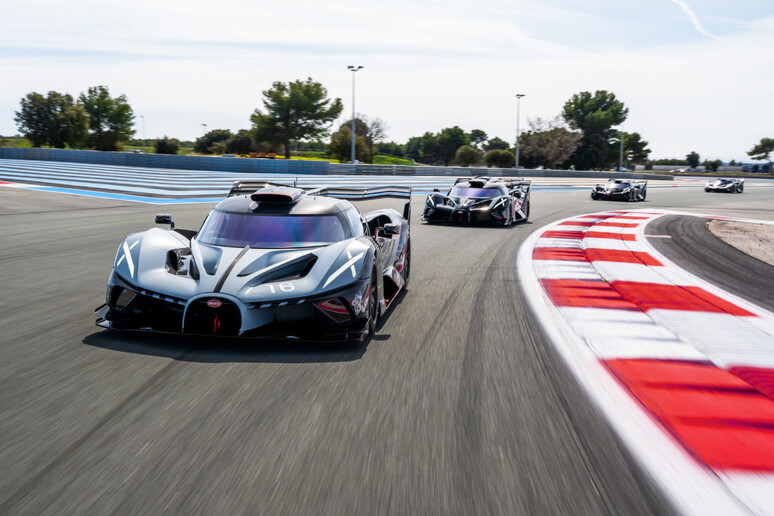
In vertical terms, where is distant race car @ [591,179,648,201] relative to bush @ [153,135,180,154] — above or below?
below

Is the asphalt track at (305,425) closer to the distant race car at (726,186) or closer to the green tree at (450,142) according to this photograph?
the distant race car at (726,186)

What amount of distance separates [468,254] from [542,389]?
631 cm

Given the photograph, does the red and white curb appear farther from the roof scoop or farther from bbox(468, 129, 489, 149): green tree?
bbox(468, 129, 489, 149): green tree

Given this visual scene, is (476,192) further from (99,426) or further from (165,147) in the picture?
(165,147)

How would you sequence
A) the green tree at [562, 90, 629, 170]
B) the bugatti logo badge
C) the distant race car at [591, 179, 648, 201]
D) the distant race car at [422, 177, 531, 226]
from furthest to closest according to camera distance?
the green tree at [562, 90, 629, 170], the distant race car at [591, 179, 648, 201], the distant race car at [422, 177, 531, 226], the bugatti logo badge

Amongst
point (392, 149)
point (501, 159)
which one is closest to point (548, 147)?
point (501, 159)

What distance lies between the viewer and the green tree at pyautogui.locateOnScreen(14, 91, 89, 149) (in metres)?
74.5

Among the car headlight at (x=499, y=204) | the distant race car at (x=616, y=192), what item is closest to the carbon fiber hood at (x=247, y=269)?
the car headlight at (x=499, y=204)

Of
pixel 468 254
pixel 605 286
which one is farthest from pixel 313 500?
pixel 468 254

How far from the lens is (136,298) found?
4.35m

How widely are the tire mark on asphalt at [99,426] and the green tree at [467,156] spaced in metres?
79.2

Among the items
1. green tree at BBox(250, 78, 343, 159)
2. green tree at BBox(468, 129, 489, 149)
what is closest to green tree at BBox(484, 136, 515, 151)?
green tree at BBox(468, 129, 489, 149)

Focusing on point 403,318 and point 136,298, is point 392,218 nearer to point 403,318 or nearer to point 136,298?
point 403,318

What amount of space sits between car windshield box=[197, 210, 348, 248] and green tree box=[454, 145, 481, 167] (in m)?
77.6
